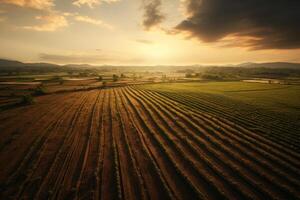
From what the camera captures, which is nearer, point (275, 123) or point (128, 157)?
point (128, 157)

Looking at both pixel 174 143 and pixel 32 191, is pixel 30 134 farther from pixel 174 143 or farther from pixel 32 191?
pixel 174 143

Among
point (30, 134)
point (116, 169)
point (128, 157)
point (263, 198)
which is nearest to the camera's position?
point (263, 198)

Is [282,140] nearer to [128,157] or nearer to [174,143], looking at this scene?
[174,143]

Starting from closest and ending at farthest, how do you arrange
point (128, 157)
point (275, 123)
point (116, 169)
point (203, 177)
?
point (203, 177) < point (116, 169) < point (128, 157) < point (275, 123)

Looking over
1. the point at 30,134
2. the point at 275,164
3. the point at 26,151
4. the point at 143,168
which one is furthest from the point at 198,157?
the point at 30,134

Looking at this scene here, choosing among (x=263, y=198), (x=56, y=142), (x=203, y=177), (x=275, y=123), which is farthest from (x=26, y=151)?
(x=275, y=123)

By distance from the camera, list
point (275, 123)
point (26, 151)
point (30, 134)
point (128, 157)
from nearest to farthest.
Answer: point (128, 157) < point (26, 151) < point (30, 134) < point (275, 123)
